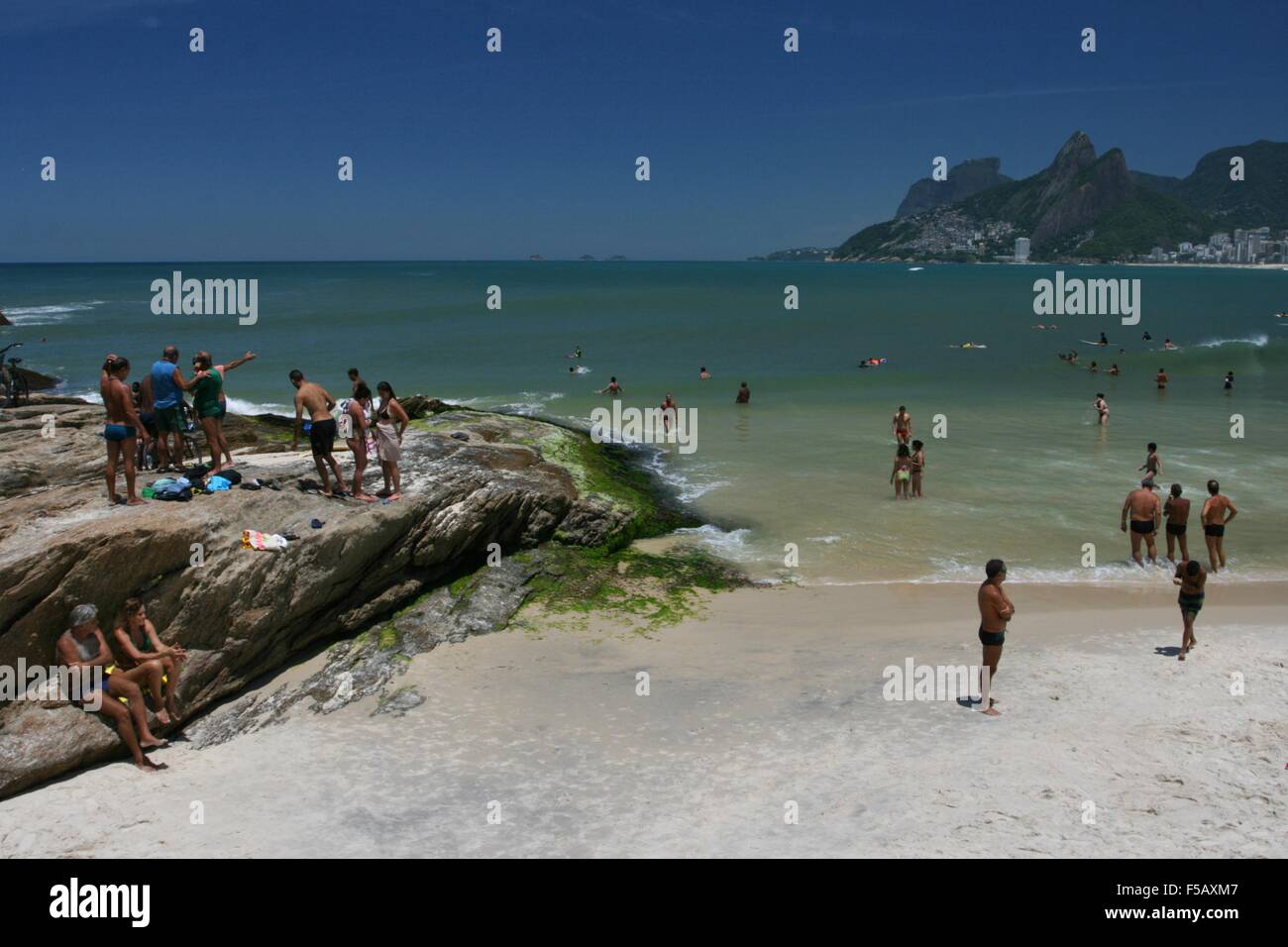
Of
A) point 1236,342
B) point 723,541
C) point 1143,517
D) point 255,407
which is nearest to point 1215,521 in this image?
point 1143,517

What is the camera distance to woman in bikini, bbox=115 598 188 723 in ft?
29.9

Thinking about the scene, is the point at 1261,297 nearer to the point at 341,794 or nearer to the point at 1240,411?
the point at 1240,411

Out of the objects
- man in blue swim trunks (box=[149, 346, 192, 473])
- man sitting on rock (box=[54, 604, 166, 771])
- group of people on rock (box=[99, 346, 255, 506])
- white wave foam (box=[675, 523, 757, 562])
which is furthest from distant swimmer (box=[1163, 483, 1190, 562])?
man in blue swim trunks (box=[149, 346, 192, 473])

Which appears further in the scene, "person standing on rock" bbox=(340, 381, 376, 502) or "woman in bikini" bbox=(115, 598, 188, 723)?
"person standing on rock" bbox=(340, 381, 376, 502)

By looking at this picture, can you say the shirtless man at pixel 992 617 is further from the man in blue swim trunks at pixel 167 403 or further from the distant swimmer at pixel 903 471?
the man in blue swim trunks at pixel 167 403

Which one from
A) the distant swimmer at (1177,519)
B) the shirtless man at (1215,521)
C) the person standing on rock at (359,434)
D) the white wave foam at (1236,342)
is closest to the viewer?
the person standing on rock at (359,434)

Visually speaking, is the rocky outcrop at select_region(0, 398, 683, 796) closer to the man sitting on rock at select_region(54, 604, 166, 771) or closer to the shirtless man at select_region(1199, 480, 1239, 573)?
the man sitting on rock at select_region(54, 604, 166, 771)

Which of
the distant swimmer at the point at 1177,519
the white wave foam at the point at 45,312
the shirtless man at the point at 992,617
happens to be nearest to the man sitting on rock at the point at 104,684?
the shirtless man at the point at 992,617

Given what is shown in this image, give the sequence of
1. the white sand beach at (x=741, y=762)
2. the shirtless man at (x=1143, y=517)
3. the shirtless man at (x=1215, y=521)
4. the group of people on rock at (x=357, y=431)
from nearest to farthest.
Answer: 1. the white sand beach at (x=741, y=762)
2. the group of people on rock at (x=357, y=431)
3. the shirtless man at (x=1215, y=521)
4. the shirtless man at (x=1143, y=517)

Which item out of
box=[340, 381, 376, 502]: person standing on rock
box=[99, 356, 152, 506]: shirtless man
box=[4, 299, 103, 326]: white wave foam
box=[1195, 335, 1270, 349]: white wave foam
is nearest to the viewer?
box=[99, 356, 152, 506]: shirtless man

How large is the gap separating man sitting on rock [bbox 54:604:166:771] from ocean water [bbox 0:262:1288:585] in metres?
9.32

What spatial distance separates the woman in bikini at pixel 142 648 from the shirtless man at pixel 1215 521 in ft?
49.8

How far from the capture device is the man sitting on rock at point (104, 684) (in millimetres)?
8703

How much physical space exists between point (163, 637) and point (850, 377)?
121 ft
